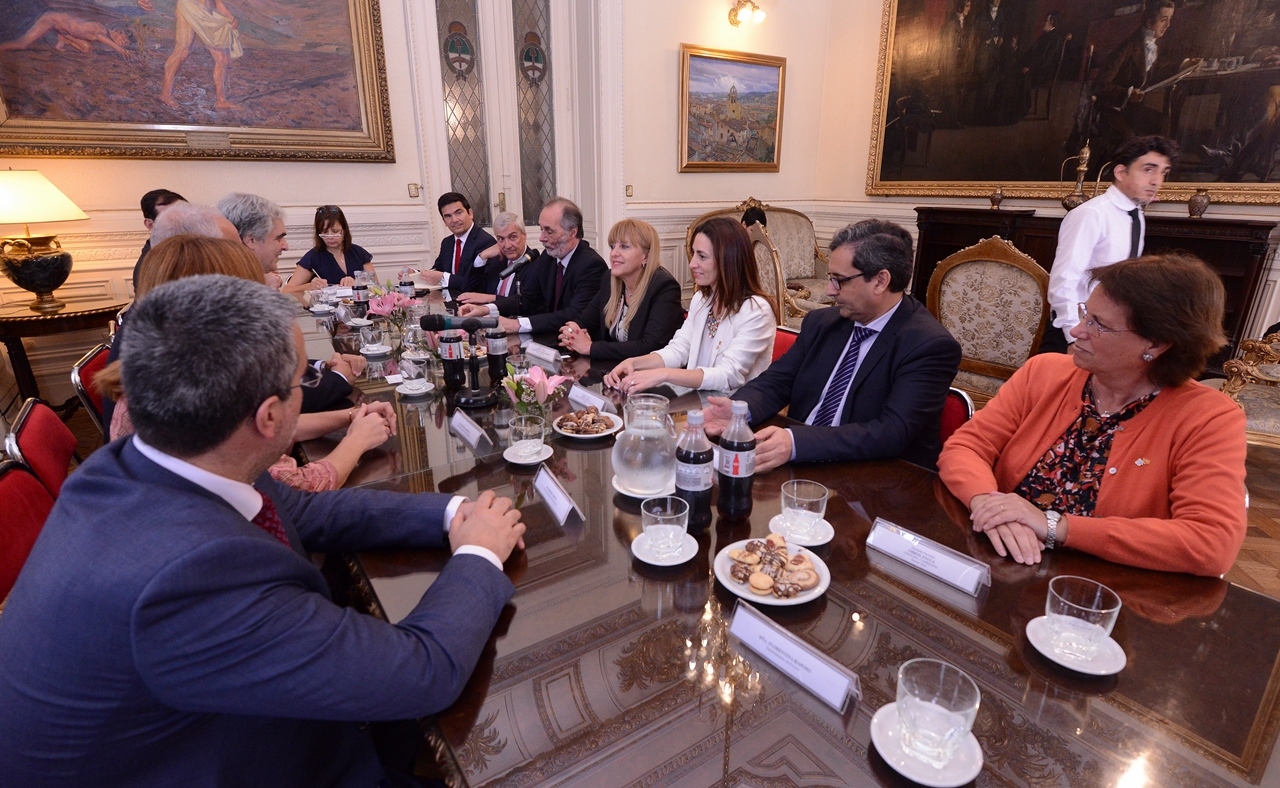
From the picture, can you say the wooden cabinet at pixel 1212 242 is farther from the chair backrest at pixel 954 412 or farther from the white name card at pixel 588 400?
the white name card at pixel 588 400

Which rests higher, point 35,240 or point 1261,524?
point 35,240

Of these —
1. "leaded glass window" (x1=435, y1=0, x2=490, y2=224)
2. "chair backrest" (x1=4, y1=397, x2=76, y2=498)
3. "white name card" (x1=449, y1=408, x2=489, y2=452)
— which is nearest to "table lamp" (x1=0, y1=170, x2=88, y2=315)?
"leaded glass window" (x1=435, y1=0, x2=490, y2=224)

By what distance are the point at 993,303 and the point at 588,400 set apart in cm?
191

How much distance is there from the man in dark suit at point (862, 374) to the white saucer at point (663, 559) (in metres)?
0.39

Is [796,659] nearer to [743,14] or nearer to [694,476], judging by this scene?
[694,476]

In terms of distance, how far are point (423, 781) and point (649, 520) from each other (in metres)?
0.54

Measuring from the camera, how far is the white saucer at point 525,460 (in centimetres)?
144

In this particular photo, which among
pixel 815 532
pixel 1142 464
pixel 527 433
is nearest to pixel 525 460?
pixel 527 433

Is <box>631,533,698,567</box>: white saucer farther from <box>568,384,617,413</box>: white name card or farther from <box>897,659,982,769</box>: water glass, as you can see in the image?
<box>568,384,617,413</box>: white name card

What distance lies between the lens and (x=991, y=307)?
2.67 meters

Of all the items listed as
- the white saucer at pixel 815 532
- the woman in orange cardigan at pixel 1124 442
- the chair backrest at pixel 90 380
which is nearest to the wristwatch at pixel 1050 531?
the woman in orange cardigan at pixel 1124 442

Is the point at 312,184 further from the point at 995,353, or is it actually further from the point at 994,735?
the point at 994,735

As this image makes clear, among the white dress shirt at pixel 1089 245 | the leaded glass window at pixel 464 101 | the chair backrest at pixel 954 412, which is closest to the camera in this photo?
the chair backrest at pixel 954 412

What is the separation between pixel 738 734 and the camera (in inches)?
28.6
